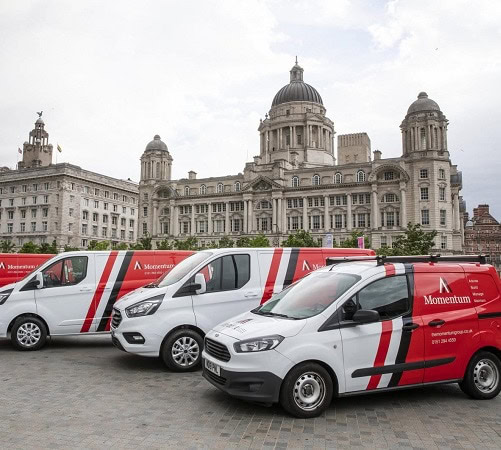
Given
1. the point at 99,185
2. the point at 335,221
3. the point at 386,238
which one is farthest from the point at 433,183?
the point at 99,185

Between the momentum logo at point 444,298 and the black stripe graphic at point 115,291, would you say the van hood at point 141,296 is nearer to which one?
the black stripe graphic at point 115,291

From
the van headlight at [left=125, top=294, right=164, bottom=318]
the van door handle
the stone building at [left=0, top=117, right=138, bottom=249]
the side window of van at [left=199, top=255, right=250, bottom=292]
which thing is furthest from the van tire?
the stone building at [left=0, top=117, right=138, bottom=249]

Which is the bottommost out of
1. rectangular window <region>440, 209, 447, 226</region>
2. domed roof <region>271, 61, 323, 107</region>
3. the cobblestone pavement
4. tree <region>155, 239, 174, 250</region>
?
the cobblestone pavement

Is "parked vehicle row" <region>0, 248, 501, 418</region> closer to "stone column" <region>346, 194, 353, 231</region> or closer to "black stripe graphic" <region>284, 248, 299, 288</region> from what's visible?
"black stripe graphic" <region>284, 248, 299, 288</region>

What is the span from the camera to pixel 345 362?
6090mm

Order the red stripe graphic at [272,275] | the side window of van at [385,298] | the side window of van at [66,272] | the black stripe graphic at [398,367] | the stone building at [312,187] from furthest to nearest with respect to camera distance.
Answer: the stone building at [312,187]
the side window of van at [66,272]
the red stripe graphic at [272,275]
the side window of van at [385,298]
the black stripe graphic at [398,367]

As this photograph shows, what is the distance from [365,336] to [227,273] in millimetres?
3693

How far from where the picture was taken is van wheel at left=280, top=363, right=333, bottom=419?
5.82m

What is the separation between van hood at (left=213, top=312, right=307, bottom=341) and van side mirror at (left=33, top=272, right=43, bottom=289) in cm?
599

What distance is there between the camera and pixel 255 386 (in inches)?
229

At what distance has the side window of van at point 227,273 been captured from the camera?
29.7 feet

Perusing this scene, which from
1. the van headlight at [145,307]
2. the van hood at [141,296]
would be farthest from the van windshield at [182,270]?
the van headlight at [145,307]

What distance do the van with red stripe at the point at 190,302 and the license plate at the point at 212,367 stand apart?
7.00ft

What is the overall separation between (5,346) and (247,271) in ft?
21.7
